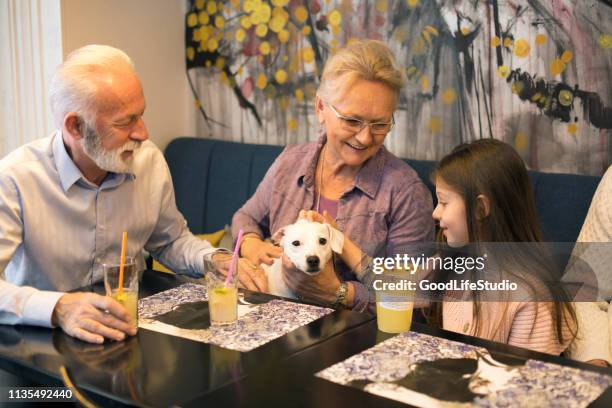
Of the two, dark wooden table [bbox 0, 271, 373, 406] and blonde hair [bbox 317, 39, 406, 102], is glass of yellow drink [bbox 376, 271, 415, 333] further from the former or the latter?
blonde hair [bbox 317, 39, 406, 102]

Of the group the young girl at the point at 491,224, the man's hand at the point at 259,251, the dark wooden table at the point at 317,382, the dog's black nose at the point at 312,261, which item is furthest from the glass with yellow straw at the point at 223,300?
the man's hand at the point at 259,251

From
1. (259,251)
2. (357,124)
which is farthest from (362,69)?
(259,251)

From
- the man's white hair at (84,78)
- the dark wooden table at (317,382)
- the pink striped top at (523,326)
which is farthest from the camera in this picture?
the man's white hair at (84,78)

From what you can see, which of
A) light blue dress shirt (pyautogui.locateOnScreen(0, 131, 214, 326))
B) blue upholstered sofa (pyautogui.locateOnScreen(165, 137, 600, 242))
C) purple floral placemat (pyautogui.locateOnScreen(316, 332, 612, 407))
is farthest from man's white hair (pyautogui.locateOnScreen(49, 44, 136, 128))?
blue upholstered sofa (pyautogui.locateOnScreen(165, 137, 600, 242))

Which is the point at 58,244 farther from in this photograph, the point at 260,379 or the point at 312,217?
the point at 260,379

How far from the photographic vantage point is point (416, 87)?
109 inches

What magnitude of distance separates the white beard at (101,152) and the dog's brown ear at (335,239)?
58cm

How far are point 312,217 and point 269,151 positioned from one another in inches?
45.5

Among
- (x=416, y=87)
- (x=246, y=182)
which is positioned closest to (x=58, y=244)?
(x=246, y=182)

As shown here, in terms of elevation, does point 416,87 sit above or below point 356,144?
above

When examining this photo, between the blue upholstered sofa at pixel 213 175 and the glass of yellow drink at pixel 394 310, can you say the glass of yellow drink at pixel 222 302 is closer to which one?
the glass of yellow drink at pixel 394 310

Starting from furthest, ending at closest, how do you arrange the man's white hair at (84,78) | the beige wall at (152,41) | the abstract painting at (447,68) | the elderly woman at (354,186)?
the beige wall at (152,41), the abstract painting at (447,68), the elderly woman at (354,186), the man's white hair at (84,78)

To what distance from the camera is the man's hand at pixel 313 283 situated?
1939mm

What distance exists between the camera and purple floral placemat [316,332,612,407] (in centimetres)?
111
